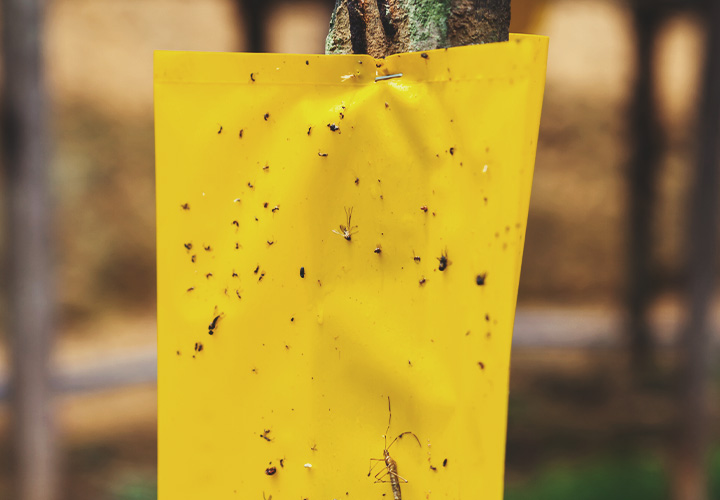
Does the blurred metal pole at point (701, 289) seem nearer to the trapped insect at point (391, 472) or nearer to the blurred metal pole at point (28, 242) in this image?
the trapped insect at point (391, 472)

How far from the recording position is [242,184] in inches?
28.5

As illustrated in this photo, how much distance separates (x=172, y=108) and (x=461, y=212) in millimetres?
328

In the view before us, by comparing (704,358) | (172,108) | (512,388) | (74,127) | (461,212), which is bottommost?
(512,388)

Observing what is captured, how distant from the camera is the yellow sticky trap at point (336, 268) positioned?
2.06ft

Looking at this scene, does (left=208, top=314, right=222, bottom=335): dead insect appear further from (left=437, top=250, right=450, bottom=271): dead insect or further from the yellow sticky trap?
(left=437, top=250, right=450, bottom=271): dead insect

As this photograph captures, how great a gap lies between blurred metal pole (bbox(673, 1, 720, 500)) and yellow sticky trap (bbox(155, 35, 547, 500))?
2.17 m

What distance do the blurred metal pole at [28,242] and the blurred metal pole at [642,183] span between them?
308cm

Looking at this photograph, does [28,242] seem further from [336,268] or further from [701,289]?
[701,289]

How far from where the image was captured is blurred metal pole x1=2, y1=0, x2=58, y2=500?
223 cm

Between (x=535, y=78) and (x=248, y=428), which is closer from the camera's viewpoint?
(x=535, y=78)

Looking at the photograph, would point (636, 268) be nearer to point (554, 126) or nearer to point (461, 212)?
point (554, 126)

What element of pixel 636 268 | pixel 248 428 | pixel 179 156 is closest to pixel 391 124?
pixel 179 156

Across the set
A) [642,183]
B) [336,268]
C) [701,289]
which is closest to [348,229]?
[336,268]

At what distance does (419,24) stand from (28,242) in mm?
1936
